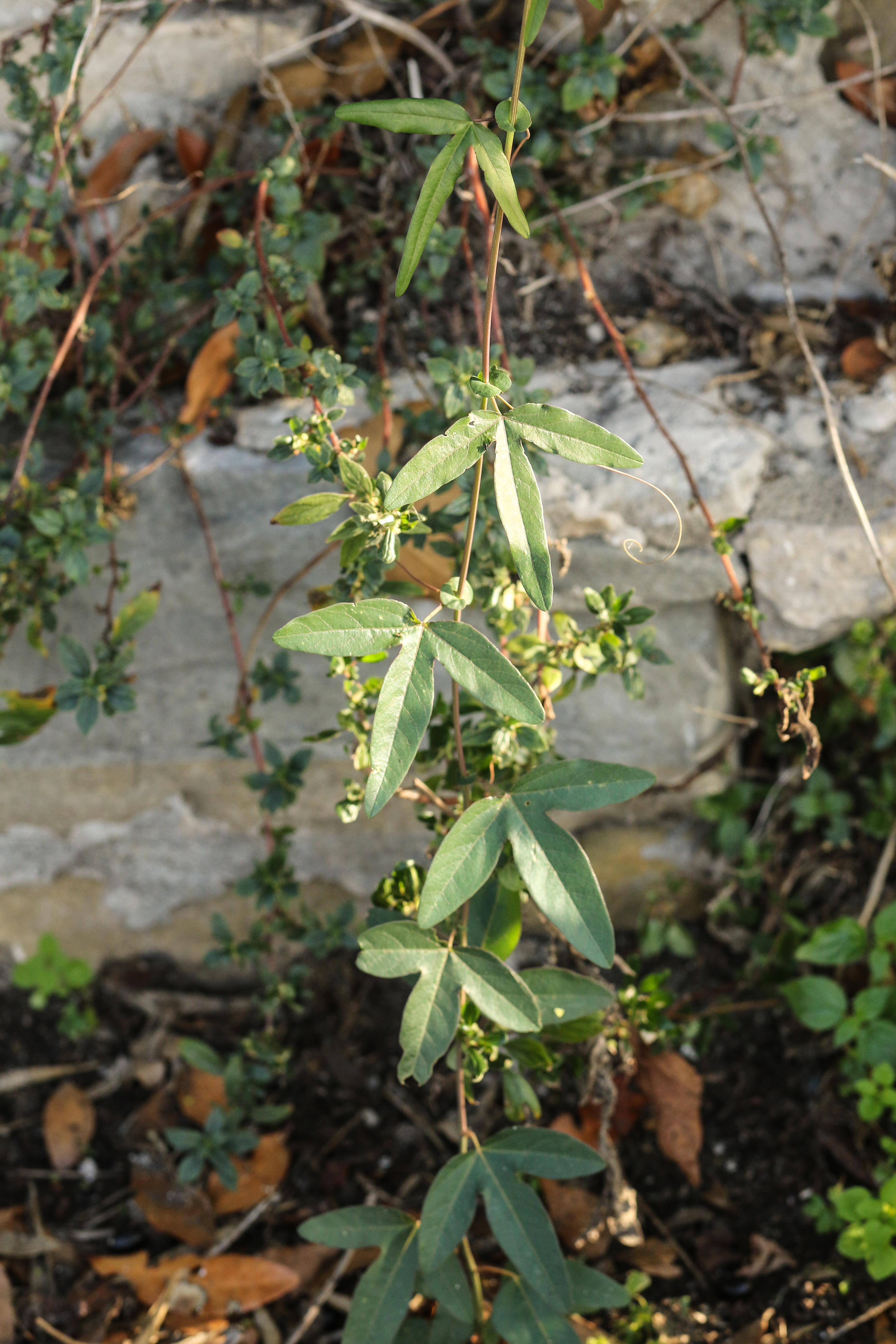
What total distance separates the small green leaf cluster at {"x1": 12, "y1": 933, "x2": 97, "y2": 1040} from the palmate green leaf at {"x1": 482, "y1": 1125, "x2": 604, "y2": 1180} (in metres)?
1.42

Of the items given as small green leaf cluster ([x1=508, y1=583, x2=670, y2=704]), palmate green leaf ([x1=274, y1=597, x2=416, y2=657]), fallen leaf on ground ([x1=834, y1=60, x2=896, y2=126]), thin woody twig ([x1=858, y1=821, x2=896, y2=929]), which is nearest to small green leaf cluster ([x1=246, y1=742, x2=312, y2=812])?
small green leaf cluster ([x1=508, y1=583, x2=670, y2=704])

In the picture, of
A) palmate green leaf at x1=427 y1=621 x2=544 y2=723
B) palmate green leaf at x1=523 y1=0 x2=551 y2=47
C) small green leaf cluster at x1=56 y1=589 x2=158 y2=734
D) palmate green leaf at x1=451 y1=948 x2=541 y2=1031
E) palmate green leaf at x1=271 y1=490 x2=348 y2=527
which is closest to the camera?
palmate green leaf at x1=523 y1=0 x2=551 y2=47

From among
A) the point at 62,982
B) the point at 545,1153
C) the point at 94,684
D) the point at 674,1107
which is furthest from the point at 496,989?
the point at 62,982

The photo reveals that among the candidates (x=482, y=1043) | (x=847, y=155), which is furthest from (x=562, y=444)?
(x=847, y=155)

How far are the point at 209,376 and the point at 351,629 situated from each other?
1.23 m

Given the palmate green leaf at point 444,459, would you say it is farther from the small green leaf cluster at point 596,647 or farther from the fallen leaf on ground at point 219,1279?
the fallen leaf on ground at point 219,1279

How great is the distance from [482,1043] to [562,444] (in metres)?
0.85

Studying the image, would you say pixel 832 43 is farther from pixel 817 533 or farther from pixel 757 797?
pixel 757 797

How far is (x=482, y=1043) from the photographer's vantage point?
1431mm

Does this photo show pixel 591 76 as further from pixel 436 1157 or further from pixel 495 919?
pixel 436 1157

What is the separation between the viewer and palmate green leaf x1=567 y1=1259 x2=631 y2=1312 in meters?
1.56

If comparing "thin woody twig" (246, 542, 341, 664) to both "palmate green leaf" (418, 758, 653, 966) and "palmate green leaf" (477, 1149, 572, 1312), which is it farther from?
"palmate green leaf" (477, 1149, 572, 1312)

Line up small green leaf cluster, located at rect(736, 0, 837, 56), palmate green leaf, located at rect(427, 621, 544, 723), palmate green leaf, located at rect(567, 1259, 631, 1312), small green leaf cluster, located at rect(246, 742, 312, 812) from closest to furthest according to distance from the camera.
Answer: palmate green leaf, located at rect(427, 621, 544, 723), palmate green leaf, located at rect(567, 1259, 631, 1312), small green leaf cluster, located at rect(246, 742, 312, 812), small green leaf cluster, located at rect(736, 0, 837, 56)

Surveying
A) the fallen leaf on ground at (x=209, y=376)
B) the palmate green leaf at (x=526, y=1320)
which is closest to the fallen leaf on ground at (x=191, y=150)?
the fallen leaf on ground at (x=209, y=376)
